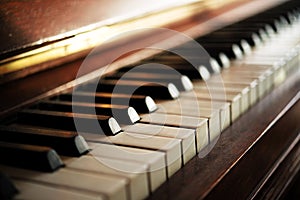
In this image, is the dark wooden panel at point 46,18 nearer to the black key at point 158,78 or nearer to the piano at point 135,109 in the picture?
the piano at point 135,109

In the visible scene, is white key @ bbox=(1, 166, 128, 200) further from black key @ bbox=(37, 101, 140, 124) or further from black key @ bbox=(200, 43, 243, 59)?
black key @ bbox=(200, 43, 243, 59)

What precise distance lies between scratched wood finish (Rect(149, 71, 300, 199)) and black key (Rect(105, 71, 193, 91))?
166mm

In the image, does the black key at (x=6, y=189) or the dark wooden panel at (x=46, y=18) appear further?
the dark wooden panel at (x=46, y=18)

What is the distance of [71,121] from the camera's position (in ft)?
3.06

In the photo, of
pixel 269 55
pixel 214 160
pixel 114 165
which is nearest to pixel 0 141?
pixel 114 165

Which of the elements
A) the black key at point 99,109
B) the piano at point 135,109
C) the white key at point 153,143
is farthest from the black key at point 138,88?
the white key at point 153,143

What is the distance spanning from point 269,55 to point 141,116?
673 mm

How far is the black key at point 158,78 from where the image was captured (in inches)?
46.9

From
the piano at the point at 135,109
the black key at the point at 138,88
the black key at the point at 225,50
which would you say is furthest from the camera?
the black key at the point at 225,50

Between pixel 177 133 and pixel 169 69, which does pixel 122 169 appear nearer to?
pixel 177 133

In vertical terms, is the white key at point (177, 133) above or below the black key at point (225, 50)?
below

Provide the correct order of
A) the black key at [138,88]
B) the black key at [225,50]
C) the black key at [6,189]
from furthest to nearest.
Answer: the black key at [225,50] → the black key at [138,88] → the black key at [6,189]

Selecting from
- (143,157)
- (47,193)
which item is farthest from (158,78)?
(47,193)

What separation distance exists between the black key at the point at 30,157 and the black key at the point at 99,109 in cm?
21
